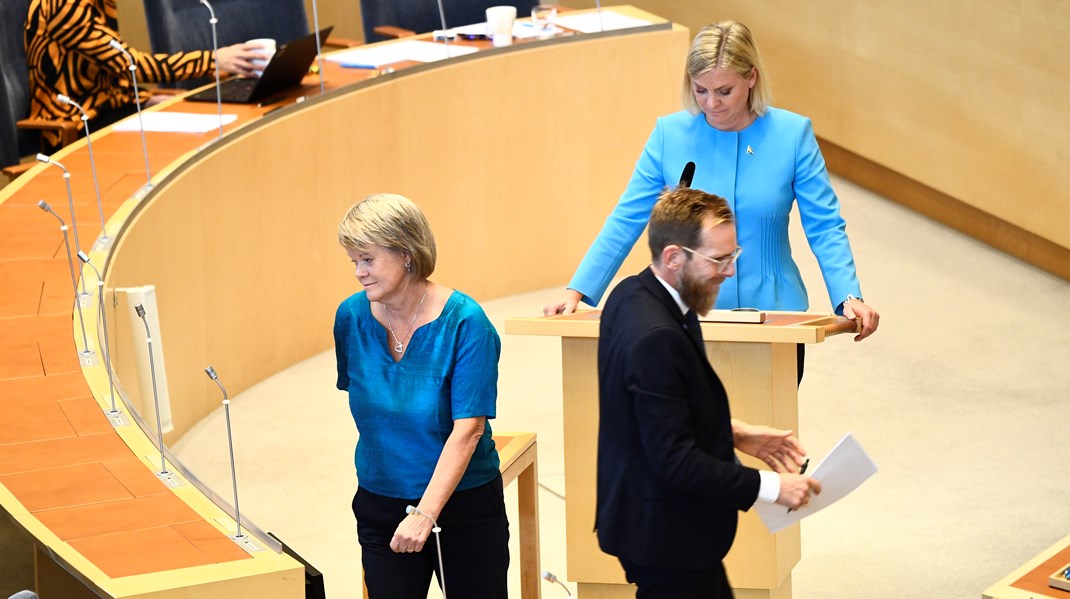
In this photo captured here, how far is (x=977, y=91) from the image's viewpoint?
21.4 feet

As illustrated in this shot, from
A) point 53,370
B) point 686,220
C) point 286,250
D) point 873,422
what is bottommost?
point 873,422

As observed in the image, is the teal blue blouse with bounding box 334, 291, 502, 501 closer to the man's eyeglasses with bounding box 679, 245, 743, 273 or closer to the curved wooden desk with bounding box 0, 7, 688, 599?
the curved wooden desk with bounding box 0, 7, 688, 599

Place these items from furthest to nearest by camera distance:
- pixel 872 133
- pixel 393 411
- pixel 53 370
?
pixel 872 133, pixel 53 370, pixel 393 411

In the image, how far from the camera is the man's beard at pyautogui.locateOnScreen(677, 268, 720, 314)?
98.3 inches

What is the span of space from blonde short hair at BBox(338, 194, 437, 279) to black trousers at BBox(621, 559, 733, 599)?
2.27 feet

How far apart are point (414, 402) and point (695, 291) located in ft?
2.02

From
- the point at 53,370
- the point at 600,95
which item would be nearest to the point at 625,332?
the point at 53,370

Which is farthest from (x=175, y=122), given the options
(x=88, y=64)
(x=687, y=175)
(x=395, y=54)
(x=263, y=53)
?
(x=687, y=175)

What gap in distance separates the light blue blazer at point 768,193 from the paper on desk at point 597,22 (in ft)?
9.61

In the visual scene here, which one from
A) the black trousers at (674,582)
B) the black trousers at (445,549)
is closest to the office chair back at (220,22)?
the black trousers at (445,549)

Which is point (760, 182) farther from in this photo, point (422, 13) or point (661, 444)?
point (422, 13)

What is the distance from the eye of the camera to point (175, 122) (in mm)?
5387

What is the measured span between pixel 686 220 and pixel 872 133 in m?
5.03

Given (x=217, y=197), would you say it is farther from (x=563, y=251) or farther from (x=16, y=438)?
(x=16, y=438)
